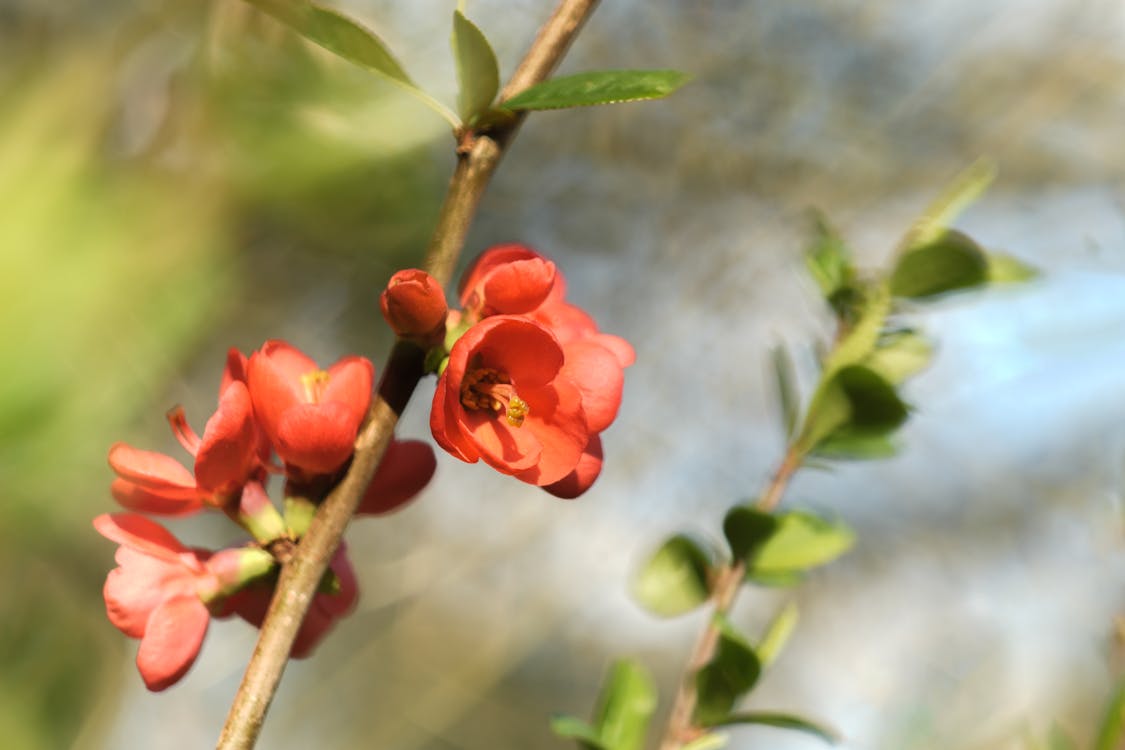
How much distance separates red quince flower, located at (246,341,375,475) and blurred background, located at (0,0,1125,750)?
368 millimetres

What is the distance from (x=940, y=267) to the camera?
0.71 ft

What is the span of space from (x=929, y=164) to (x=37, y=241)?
1.07 m

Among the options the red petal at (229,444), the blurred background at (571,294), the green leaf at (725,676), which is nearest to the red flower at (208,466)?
the red petal at (229,444)

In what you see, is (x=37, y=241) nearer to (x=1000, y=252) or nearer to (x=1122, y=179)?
(x=1000, y=252)

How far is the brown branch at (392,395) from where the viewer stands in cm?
14

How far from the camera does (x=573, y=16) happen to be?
164 mm

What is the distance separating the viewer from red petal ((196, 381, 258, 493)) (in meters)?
0.16

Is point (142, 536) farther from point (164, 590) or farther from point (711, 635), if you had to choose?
point (711, 635)

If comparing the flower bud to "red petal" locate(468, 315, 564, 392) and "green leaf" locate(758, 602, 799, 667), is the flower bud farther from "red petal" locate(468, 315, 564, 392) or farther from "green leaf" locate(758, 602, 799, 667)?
"green leaf" locate(758, 602, 799, 667)

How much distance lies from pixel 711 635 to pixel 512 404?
9 cm

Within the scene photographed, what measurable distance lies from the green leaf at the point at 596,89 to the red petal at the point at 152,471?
0.09m

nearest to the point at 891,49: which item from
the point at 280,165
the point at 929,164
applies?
the point at 929,164

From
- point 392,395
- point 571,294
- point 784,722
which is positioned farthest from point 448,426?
point 571,294

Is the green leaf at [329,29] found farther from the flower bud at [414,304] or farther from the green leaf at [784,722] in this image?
the green leaf at [784,722]
